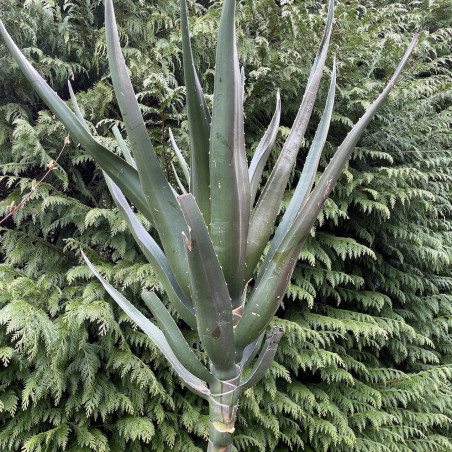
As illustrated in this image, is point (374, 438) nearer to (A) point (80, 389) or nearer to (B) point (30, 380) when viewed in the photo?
(A) point (80, 389)

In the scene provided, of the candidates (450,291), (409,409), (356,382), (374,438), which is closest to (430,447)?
(409,409)

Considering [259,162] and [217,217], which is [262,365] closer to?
[217,217]

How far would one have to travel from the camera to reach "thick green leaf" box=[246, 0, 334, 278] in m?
0.43

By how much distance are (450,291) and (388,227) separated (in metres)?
0.81

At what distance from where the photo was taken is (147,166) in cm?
38

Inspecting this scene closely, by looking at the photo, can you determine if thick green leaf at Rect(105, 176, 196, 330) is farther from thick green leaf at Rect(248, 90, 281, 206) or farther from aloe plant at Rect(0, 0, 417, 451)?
thick green leaf at Rect(248, 90, 281, 206)

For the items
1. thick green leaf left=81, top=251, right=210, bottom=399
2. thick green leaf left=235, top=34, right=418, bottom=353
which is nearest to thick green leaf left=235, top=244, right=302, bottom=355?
thick green leaf left=235, top=34, right=418, bottom=353

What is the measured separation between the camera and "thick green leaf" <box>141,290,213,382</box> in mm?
404

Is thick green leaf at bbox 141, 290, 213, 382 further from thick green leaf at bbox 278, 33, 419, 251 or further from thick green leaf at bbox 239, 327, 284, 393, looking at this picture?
thick green leaf at bbox 278, 33, 419, 251

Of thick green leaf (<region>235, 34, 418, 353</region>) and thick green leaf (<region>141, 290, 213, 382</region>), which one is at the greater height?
thick green leaf (<region>235, 34, 418, 353</region>)

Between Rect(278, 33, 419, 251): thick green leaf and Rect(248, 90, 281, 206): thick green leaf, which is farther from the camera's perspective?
Rect(248, 90, 281, 206): thick green leaf

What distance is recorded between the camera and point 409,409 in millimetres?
1817

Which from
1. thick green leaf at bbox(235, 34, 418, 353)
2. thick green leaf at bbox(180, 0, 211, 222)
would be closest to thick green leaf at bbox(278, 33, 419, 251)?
thick green leaf at bbox(235, 34, 418, 353)

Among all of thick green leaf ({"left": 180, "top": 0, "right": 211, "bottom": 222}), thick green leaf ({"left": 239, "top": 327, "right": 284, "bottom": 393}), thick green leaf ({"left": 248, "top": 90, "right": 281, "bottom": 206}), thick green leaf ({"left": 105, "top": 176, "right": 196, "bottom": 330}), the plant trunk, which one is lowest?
the plant trunk
